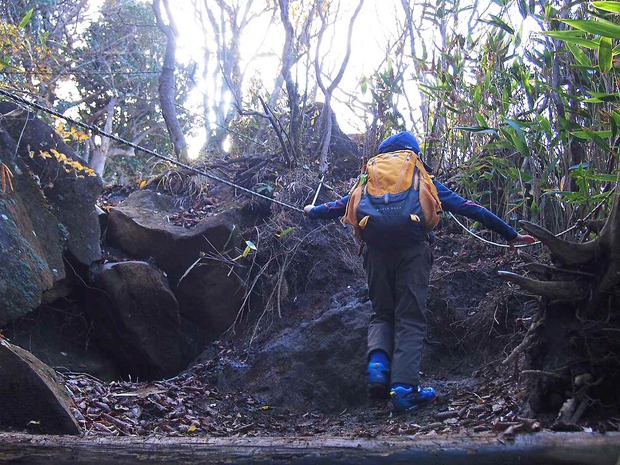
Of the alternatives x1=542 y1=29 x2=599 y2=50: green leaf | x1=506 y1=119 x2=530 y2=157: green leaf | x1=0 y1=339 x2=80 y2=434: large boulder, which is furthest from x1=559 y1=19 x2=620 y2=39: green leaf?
x1=0 y1=339 x2=80 y2=434: large boulder

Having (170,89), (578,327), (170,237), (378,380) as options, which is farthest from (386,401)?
(170,89)

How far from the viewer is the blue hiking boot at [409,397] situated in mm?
3723

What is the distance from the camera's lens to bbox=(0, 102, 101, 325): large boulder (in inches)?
176

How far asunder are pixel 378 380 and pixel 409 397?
233 millimetres

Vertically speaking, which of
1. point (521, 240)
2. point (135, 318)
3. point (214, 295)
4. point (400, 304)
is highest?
point (521, 240)

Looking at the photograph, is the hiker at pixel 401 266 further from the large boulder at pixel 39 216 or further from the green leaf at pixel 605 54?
the large boulder at pixel 39 216

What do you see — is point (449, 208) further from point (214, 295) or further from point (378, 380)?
point (214, 295)

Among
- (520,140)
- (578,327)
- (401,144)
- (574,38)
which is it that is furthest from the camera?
(401,144)

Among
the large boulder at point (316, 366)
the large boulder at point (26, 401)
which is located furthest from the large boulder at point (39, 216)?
the large boulder at point (316, 366)

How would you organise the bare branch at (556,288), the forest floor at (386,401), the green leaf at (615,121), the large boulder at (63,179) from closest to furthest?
the forest floor at (386,401)
the bare branch at (556,288)
the green leaf at (615,121)
the large boulder at (63,179)

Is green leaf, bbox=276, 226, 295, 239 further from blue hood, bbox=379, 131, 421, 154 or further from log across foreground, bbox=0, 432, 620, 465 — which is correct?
log across foreground, bbox=0, 432, 620, 465

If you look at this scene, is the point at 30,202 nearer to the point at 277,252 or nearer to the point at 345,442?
the point at 277,252

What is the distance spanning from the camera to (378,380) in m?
3.86

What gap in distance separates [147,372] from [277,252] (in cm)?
173
